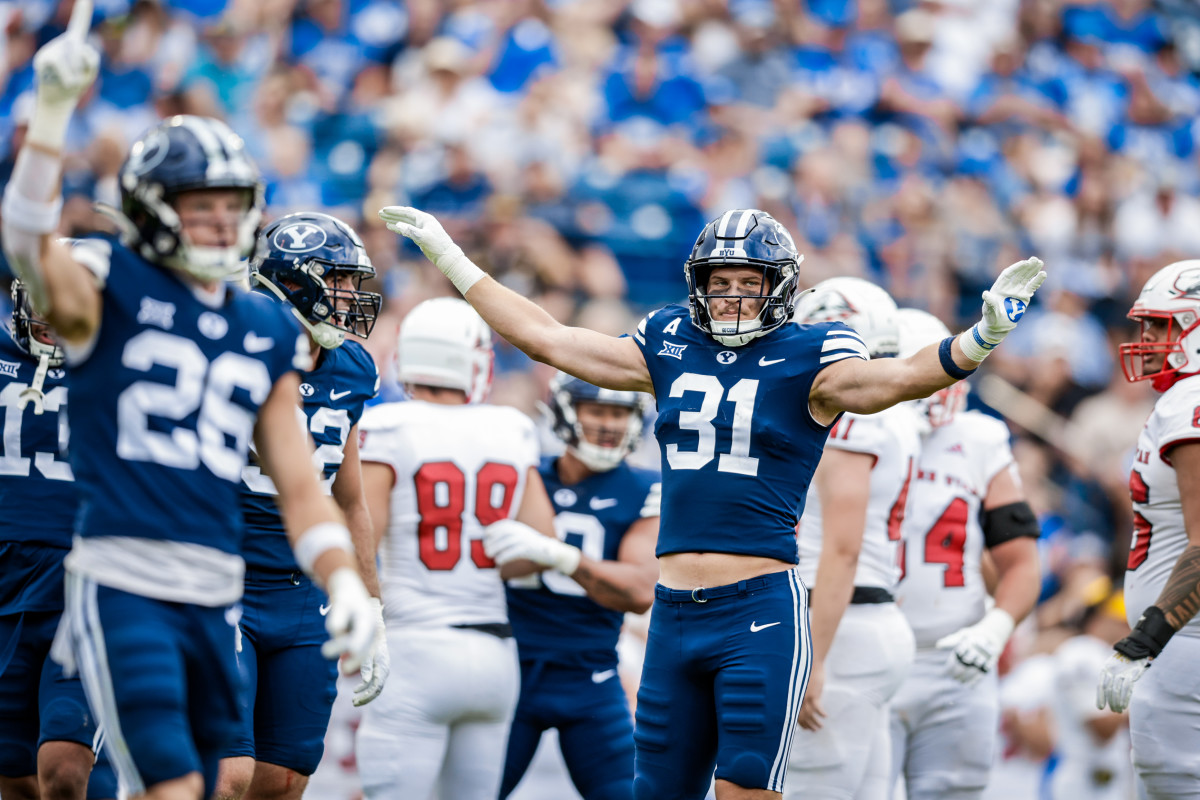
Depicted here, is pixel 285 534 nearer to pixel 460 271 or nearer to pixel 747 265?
pixel 460 271

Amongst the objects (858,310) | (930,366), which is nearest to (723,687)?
(930,366)

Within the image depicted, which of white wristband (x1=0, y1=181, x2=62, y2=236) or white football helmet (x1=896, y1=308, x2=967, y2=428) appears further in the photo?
white football helmet (x1=896, y1=308, x2=967, y2=428)

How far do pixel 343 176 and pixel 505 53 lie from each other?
89.1 inches

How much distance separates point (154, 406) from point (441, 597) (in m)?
2.52

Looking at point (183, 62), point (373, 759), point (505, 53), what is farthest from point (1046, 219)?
point (373, 759)

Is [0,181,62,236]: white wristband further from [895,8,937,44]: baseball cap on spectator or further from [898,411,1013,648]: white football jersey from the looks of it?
[895,8,937,44]: baseball cap on spectator

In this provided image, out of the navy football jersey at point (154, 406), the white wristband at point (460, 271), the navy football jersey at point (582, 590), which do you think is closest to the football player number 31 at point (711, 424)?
the white wristband at point (460, 271)

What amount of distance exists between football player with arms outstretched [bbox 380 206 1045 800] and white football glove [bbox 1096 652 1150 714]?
49.2 inches

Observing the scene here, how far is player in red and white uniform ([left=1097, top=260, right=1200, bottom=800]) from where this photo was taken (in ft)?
16.4

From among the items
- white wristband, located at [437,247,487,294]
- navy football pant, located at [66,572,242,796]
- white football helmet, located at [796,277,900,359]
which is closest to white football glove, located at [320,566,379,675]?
navy football pant, located at [66,572,242,796]

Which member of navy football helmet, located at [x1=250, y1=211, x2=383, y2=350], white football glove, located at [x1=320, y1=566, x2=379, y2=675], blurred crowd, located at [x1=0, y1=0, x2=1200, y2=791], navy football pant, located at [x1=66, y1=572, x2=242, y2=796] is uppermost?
blurred crowd, located at [x1=0, y1=0, x2=1200, y2=791]

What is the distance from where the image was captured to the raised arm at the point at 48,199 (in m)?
3.28

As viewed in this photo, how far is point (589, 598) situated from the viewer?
6145 mm

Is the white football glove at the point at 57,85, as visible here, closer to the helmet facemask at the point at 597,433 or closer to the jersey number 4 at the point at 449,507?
the jersey number 4 at the point at 449,507
